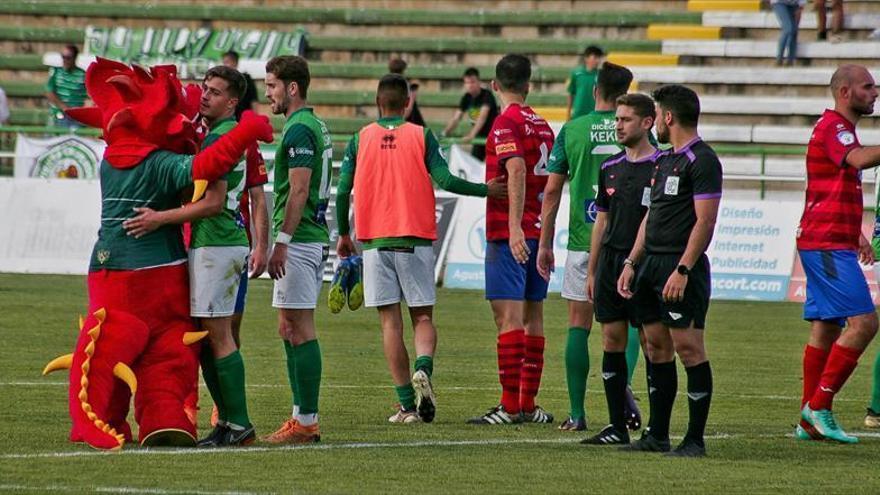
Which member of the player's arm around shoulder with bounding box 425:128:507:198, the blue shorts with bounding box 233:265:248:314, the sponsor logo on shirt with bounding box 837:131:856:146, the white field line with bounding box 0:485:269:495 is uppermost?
the sponsor logo on shirt with bounding box 837:131:856:146

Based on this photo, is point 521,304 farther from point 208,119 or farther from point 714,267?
point 714,267

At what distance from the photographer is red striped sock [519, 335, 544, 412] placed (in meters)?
11.0

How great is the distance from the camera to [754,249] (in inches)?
810

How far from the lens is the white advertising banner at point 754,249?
20.5 meters

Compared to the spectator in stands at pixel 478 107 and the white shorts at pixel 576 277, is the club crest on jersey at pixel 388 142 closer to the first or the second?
the white shorts at pixel 576 277

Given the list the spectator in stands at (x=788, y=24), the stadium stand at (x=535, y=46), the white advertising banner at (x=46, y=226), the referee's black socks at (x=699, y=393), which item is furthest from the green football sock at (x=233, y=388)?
the spectator in stands at (x=788, y=24)

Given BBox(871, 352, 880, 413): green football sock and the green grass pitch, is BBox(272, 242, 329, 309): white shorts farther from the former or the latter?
BBox(871, 352, 880, 413): green football sock

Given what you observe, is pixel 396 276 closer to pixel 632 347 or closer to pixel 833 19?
pixel 632 347

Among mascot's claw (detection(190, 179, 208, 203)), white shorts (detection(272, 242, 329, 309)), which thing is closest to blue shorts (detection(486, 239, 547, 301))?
white shorts (detection(272, 242, 329, 309))

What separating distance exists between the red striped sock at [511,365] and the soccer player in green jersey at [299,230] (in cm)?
149

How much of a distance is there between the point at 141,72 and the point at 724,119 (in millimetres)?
18784

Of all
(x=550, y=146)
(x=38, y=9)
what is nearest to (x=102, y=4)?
(x=38, y=9)

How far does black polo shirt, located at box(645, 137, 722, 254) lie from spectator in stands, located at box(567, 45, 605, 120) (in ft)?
51.5

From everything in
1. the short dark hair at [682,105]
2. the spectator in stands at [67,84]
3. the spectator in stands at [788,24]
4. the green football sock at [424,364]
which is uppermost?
the spectator in stands at [788,24]
